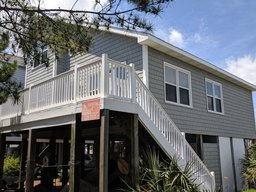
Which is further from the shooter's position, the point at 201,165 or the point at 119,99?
the point at 201,165

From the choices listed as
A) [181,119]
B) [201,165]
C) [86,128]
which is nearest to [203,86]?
[181,119]

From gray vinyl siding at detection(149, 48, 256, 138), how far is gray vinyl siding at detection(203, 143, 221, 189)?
62cm

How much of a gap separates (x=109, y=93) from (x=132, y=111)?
87cm

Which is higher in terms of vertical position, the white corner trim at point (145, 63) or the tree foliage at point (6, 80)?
the white corner trim at point (145, 63)

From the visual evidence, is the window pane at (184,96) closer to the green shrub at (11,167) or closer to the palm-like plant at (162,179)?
the palm-like plant at (162,179)

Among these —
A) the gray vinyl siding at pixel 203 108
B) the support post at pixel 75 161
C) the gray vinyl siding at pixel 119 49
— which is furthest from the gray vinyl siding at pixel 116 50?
the support post at pixel 75 161

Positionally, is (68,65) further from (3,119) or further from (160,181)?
(160,181)

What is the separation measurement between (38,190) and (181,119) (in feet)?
21.2

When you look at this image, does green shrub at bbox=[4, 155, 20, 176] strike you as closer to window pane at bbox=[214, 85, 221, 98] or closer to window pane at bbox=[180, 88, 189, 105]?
window pane at bbox=[180, 88, 189, 105]

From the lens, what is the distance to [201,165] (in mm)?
9594

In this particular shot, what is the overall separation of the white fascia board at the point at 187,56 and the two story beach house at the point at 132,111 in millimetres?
36

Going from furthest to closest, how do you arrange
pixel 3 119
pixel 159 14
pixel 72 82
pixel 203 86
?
1. pixel 203 86
2. pixel 3 119
3. pixel 72 82
4. pixel 159 14

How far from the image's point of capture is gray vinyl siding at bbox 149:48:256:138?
Result: 37.0ft

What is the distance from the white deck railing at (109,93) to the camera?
7473 millimetres
